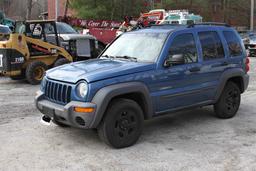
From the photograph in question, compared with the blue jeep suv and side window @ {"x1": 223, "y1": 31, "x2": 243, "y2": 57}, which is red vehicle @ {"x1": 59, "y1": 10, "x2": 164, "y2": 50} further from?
the blue jeep suv

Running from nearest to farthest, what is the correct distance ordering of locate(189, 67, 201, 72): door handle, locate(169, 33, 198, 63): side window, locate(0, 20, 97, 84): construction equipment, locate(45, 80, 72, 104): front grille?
locate(45, 80, 72, 104): front grille → locate(169, 33, 198, 63): side window → locate(189, 67, 201, 72): door handle → locate(0, 20, 97, 84): construction equipment

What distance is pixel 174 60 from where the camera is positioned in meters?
6.43

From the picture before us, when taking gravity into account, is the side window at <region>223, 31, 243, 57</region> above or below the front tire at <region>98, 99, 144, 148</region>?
above

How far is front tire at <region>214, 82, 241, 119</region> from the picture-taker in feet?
25.5

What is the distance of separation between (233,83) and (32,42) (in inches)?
282

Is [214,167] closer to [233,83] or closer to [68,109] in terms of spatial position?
[68,109]

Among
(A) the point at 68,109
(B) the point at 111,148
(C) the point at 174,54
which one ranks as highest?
(C) the point at 174,54

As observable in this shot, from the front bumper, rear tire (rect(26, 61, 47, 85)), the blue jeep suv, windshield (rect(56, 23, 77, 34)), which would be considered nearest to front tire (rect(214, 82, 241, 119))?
→ the blue jeep suv

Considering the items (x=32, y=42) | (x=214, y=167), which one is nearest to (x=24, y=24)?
(x=32, y=42)

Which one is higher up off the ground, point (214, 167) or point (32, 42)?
point (32, 42)

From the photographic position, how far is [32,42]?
508 inches

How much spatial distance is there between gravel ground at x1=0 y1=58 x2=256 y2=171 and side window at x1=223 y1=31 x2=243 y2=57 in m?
1.26

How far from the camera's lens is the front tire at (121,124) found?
5.86 m

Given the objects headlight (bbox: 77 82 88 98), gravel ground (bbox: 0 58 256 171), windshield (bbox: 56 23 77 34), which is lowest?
gravel ground (bbox: 0 58 256 171)
